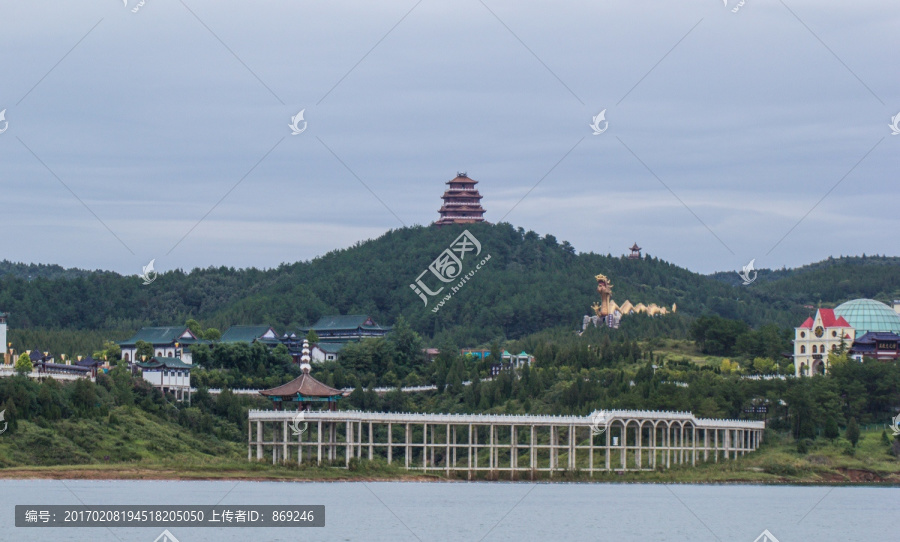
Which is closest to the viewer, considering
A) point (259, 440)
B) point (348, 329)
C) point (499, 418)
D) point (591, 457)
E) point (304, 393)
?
point (259, 440)

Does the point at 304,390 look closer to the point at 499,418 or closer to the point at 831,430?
the point at 499,418

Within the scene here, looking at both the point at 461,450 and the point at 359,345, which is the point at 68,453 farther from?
the point at 359,345

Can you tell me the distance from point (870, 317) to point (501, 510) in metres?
65.7

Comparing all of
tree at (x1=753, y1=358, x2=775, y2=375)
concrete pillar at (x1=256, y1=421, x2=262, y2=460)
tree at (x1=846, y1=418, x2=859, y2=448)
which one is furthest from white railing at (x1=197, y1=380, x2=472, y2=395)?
tree at (x1=846, y1=418, x2=859, y2=448)

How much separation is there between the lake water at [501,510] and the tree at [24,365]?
2459 centimetres

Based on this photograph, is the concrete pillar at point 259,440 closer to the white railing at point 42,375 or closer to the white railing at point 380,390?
the white railing at point 42,375

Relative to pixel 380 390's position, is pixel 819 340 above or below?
above

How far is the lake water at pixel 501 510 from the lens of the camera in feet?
225

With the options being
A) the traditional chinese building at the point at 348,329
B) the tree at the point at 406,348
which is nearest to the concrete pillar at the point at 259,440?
the tree at the point at 406,348

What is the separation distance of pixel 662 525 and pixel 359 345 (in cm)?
7020

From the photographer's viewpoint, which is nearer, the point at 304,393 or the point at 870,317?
the point at 304,393

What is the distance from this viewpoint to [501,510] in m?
80.6

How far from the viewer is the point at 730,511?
82.6m

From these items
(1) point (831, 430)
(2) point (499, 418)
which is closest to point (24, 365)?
(2) point (499, 418)
